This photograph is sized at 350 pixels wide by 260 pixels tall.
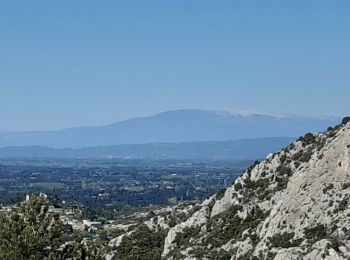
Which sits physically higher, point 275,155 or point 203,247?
point 275,155

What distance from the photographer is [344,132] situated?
4228 centimetres

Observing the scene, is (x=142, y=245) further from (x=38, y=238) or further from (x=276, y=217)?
(x=38, y=238)

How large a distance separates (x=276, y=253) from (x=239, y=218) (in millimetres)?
10150

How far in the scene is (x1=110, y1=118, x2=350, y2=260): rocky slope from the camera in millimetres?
34969

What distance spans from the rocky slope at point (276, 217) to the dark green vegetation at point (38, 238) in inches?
440

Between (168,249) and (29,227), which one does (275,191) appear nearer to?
(168,249)

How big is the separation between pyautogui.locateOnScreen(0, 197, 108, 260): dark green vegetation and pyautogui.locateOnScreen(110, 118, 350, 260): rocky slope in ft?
36.7

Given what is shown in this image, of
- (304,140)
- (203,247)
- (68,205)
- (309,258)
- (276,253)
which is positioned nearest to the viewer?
(309,258)

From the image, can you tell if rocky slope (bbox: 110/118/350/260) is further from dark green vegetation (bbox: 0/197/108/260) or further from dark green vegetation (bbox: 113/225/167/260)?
dark green vegetation (bbox: 0/197/108/260)

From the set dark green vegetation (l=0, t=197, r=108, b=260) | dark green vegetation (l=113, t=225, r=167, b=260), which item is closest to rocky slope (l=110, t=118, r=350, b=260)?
dark green vegetation (l=113, t=225, r=167, b=260)

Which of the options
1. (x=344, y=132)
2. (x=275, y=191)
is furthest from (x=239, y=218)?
(x=344, y=132)

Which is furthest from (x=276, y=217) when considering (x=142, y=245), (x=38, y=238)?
(x=38, y=238)

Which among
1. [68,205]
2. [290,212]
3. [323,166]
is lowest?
[68,205]

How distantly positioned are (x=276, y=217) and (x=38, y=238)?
59.8ft
